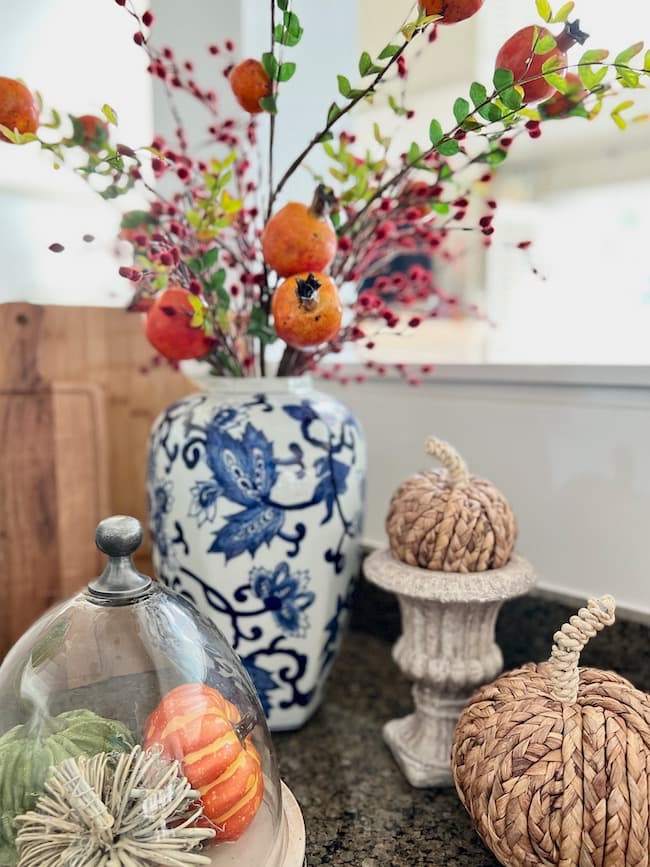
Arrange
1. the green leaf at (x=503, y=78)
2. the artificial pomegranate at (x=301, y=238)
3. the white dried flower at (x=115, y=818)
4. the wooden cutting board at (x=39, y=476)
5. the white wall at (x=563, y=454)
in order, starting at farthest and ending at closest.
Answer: the wooden cutting board at (x=39, y=476), the white wall at (x=563, y=454), the artificial pomegranate at (x=301, y=238), the green leaf at (x=503, y=78), the white dried flower at (x=115, y=818)

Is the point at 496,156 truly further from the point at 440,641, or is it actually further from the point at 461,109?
the point at 440,641

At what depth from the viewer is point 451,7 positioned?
50cm

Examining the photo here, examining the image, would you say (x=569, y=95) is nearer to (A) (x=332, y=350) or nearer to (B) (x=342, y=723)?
(A) (x=332, y=350)

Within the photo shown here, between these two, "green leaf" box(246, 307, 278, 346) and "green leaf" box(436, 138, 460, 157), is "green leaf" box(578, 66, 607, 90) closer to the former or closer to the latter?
"green leaf" box(436, 138, 460, 157)

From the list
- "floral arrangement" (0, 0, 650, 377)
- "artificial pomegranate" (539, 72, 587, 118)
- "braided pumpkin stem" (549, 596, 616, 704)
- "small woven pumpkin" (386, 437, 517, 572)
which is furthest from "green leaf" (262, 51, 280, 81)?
"braided pumpkin stem" (549, 596, 616, 704)

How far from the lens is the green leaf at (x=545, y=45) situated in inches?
19.4

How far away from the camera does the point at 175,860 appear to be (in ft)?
1.34

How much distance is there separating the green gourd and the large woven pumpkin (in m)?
0.24

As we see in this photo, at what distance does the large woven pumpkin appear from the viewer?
0.43m

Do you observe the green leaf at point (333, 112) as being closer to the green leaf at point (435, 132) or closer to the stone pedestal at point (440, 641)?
the green leaf at point (435, 132)

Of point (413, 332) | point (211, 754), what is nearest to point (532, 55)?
point (413, 332)

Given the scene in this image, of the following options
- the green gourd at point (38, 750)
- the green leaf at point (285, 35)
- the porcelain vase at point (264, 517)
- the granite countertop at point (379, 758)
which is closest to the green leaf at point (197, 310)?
the porcelain vase at point (264, 517)

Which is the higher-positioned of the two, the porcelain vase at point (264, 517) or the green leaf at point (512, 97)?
the green leaf at point (512, 97)

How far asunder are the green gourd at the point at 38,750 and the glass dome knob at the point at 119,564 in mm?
81
